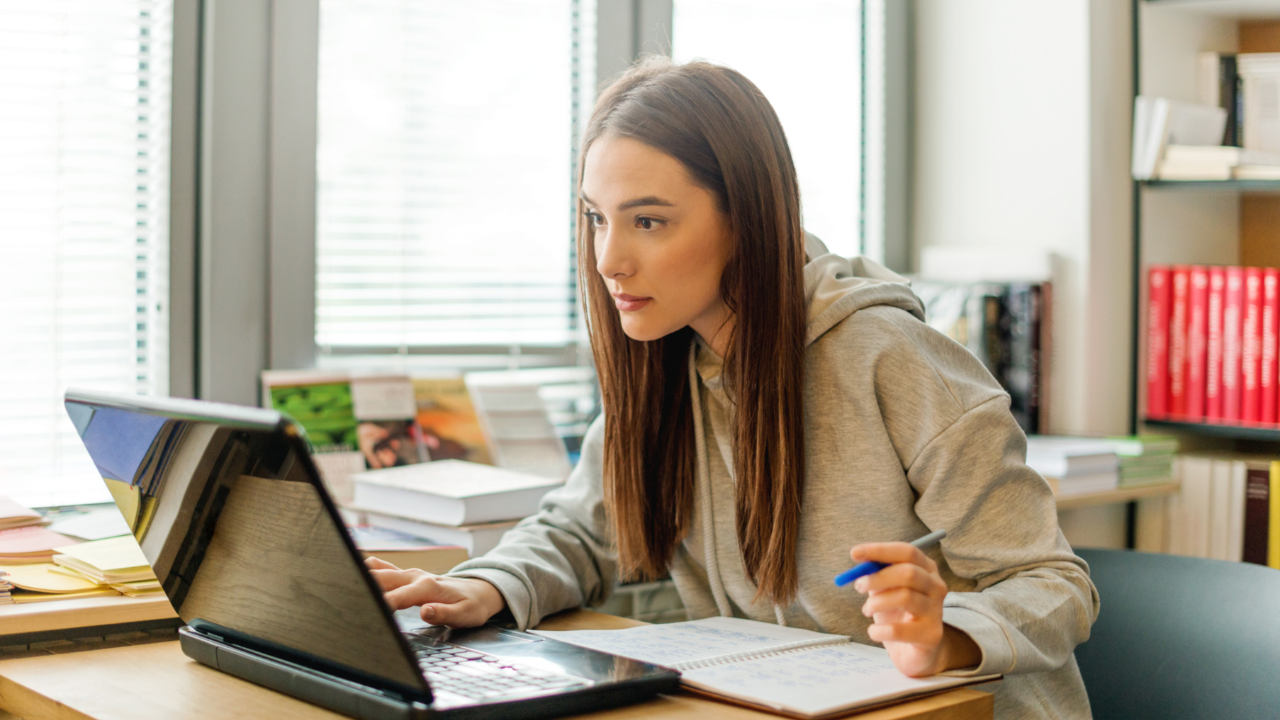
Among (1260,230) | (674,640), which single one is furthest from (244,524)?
(1260,230)

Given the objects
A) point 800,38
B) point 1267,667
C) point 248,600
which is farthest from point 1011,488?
point 800,38

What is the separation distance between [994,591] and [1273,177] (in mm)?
1506

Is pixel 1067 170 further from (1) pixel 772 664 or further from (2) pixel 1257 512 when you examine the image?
(1) pixel 772 664

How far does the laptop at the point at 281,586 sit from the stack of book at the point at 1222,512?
1.66m

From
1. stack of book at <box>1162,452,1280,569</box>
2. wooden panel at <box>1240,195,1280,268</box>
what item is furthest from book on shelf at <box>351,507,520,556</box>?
wooden panel at <box>1240,195,1280,268</box>

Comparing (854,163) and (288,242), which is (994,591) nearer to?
(288,242)

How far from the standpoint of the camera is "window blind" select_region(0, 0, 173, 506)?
5.04ft

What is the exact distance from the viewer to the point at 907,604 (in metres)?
0.85

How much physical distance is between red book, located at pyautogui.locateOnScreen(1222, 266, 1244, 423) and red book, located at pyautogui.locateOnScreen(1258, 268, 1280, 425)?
39 mm

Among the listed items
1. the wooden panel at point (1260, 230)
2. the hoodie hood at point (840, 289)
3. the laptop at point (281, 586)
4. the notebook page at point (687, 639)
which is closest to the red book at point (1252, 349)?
the wooden panel at point (1260, 230)

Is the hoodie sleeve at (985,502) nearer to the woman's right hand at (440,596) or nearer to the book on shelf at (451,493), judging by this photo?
the woman's right hand at (440,596)

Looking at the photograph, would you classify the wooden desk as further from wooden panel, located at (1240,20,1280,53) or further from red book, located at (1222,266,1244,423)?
wooden panel, located at (1240,20,1280,53)

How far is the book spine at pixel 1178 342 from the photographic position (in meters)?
2.23

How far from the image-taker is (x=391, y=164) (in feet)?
6.13
